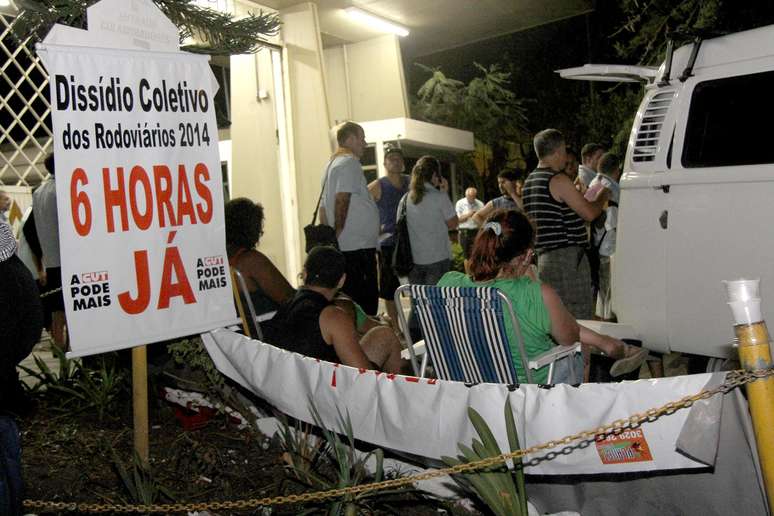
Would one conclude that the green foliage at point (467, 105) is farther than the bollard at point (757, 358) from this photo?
Yes

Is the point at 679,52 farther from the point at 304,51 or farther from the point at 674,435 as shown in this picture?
the point at 304,51

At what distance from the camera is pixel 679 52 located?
188 inches

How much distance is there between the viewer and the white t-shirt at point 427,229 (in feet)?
22.7

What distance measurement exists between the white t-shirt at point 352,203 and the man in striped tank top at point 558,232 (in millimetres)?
1357

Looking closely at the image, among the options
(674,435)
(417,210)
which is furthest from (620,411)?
(417,210)

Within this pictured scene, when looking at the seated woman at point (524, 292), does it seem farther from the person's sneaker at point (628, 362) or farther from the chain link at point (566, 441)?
the chain link at point (566, 441)

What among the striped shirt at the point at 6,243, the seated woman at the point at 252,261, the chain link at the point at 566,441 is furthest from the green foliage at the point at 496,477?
the seated woman at the point at 252,261

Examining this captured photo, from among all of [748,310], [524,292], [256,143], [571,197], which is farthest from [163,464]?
[256,143]

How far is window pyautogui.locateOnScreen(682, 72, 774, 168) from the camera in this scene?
4.25m

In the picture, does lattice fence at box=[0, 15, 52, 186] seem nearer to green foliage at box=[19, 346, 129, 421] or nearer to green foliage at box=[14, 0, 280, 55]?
green foliage at box=[19, 346, 129, 421]

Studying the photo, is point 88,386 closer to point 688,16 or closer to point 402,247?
point 402,247

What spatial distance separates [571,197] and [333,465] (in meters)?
2.73

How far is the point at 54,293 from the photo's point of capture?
21.2 ft

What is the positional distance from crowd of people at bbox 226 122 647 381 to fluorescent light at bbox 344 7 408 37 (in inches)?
133
